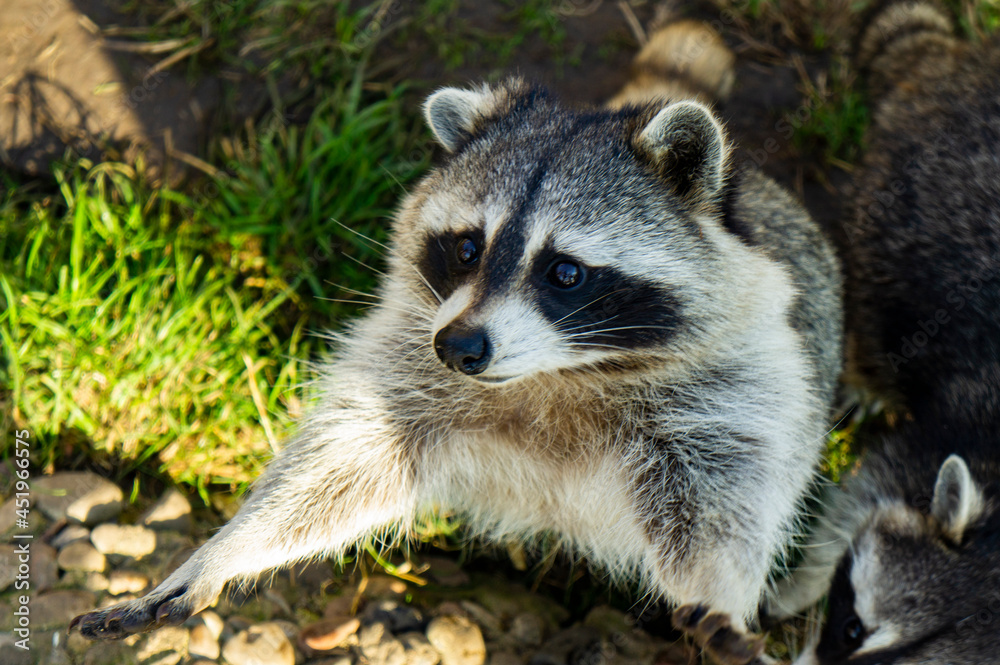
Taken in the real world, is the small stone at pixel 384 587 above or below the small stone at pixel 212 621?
below

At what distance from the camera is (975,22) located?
514 centimetres

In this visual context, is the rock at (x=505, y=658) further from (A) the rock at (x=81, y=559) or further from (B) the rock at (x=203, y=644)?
(A) the rock at (x=81, y=559)

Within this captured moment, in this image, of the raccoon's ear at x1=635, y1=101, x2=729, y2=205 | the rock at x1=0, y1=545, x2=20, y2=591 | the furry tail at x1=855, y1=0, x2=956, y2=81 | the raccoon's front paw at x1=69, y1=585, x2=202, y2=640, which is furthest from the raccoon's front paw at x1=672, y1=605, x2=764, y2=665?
the furry tail at x1=855, y1=0, x2=956, y2=81

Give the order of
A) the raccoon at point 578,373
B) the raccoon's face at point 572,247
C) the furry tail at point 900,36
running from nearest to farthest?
the raccoon's face at point 572,247 < the raccoon at point 578,373 < the furry tail at point 900,36

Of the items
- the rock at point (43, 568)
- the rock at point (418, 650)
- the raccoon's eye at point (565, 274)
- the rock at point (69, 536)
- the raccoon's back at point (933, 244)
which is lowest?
the rock at point (418, 650)

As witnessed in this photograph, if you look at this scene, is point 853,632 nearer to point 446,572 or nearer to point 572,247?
point 446,572

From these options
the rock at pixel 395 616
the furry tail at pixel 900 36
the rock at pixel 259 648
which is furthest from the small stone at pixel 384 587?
the furry tail at pixel 900 36

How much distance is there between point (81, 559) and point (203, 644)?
671mm

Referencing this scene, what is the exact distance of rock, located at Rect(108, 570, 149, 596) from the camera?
3.42 metres

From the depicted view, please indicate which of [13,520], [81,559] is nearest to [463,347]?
[81,559]

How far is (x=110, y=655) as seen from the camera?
3.20 meters

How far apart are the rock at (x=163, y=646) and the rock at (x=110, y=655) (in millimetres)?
30

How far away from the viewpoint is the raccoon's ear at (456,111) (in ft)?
10.5

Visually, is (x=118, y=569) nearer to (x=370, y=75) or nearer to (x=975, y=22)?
(x=370, y=75)
